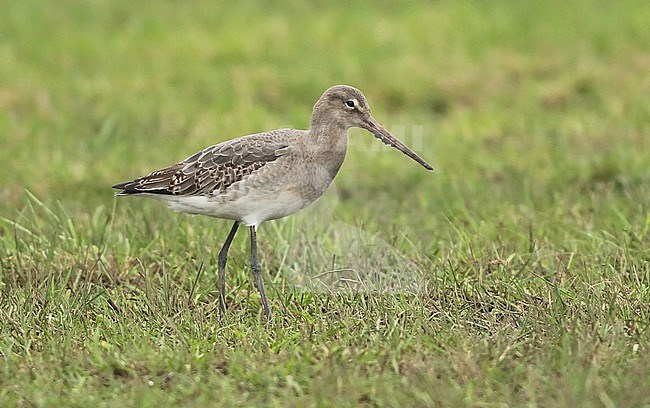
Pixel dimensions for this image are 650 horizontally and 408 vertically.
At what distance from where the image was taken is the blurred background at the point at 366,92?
835 centimetres

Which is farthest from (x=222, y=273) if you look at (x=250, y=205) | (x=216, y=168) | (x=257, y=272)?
(x=216, y=168)

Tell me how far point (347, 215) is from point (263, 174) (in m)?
1.89

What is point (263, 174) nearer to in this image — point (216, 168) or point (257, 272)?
point (216, 168)

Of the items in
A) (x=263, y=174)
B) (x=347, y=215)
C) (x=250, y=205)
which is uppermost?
(x=263, y=174)

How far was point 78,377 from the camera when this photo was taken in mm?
4801

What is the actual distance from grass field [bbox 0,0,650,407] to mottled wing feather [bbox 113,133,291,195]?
52 centimetres

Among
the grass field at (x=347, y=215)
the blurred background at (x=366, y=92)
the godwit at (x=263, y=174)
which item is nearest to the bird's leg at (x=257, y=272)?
the godwit at (x=263, y=174)

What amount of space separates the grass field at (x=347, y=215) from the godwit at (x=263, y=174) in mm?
439

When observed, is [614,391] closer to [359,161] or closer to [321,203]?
[321,203]

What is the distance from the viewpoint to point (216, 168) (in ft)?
19.1

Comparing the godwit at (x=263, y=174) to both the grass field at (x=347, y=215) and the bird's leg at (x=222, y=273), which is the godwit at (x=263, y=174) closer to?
the bird's leg at (x=222, y=273)

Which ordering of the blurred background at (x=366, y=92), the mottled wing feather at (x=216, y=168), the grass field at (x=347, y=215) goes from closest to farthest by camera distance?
1. the grass field at (x=347, y=215)
2. the mottled wing feather at (x=216, y=168)
3. the blurred background at (x=366, y=92)

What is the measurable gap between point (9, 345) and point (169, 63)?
7.10 metres

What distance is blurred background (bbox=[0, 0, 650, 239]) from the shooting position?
835cm
